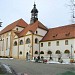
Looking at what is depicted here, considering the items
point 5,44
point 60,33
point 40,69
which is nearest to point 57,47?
point 60,33

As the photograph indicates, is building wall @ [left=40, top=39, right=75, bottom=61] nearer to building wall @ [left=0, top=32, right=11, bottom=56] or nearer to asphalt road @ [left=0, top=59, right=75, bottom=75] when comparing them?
building wall @ [left=0, top=32, right=11, bottom=56]

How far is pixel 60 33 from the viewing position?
69.2 metres

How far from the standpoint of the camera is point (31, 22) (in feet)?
274

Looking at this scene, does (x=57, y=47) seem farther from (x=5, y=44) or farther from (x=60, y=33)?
(x=5, y=44)

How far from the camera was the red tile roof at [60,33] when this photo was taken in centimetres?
6488

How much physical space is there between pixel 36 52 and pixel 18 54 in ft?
30.8

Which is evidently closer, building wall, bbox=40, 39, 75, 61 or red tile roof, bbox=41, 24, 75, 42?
building wall, bbox=40, 39, 75, 61

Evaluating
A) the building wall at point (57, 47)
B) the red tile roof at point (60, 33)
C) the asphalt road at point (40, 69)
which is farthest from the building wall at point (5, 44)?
the asphalt road at point (40, 69)

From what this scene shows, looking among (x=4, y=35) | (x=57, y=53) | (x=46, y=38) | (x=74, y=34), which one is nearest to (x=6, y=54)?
(x=4, y=35)

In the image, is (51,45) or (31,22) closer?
(51,45)

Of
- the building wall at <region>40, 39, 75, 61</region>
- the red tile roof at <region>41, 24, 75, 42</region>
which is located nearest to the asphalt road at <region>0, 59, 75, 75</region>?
the building wall at <region>40, 39, 75, 61</region>

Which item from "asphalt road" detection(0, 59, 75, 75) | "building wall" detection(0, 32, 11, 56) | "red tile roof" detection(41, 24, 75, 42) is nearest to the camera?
"asphalt road" detection(0, 59, 75, 75)

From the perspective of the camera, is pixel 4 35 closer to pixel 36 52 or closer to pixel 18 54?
pixel 18 54

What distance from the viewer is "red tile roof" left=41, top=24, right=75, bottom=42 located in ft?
213
